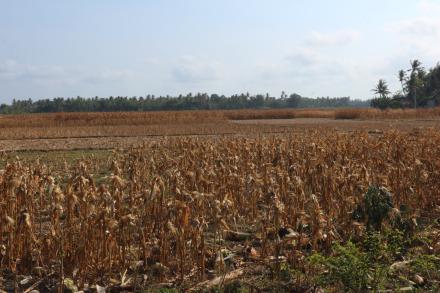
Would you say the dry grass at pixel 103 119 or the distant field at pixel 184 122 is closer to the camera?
the distant field at pixel 184 122

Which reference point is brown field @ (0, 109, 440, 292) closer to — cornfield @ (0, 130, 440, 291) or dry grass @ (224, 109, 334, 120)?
cornfield @ (0, 130, 440, 291)

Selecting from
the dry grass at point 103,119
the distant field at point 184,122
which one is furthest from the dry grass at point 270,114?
the dry grass at point 103,119

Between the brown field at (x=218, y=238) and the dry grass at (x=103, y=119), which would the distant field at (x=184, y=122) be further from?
the brown field at (x=218, y=238)

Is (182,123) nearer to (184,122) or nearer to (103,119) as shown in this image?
(184,122)

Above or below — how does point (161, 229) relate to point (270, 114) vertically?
below

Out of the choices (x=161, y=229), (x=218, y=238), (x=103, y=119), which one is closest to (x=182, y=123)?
(x=103, y=119)

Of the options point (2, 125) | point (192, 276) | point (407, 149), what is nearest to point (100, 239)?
point (192, 276)

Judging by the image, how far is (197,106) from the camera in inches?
5733

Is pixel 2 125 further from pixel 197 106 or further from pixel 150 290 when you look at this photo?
Answer: pixel 197 106

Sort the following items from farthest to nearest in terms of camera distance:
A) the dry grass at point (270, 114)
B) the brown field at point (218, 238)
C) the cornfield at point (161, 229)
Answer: the dry grass at point (270, 114) < the cornfield at point (161, 229) < the brown field at point (218, 238)

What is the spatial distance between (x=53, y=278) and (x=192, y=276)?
162 cm

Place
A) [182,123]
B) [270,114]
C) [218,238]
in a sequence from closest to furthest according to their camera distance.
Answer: [218,238]
[182,123]
[270,114]

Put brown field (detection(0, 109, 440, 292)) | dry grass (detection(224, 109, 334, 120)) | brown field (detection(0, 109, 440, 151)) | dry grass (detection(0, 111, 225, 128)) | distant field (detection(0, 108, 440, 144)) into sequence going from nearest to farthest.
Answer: brown field (detection(0, 109, 440, 292))
brown field (detection(0, 109, 440, 151))
distant field (detection(0, 108, 440, 144))
dry grass (detection(0, 111, 225, 128))
dry grass (detection(224, 109, 334, 120))

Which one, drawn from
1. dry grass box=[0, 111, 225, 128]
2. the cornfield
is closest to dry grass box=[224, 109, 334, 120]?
dry grass box=[0, 111, 225, 128]
